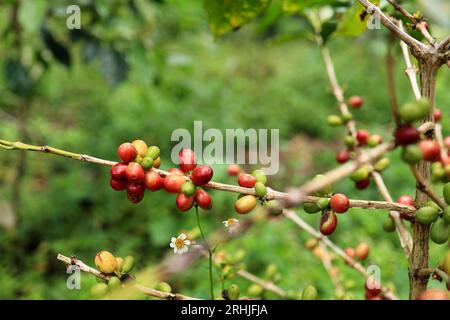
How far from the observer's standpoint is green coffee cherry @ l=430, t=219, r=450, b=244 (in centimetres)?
63

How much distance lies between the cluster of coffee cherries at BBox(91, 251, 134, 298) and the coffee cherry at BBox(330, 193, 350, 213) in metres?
0.32

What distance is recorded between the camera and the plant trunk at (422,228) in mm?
677

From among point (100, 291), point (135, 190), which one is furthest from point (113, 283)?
point (135, 190)

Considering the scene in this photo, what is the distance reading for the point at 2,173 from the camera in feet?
10.2

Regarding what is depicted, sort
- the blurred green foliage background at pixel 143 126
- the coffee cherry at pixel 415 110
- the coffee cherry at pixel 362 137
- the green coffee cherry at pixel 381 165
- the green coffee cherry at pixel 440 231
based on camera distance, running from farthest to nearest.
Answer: the blurred green foliage background at pixel 143 126
the coffee cherry at pixel 362 137
the green coffee cherry at pixel 381 165
the green coffee cherry at pixel 440 231
the coffee cherry at pixel 415 110

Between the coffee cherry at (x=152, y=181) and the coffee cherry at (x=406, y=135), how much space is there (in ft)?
1.16

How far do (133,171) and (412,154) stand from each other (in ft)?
1.26

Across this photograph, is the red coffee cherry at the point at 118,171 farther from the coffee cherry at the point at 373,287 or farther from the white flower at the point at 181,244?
the coffee cherry at the point at 373,287

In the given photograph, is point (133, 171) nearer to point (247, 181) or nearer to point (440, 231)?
point (247, 181)

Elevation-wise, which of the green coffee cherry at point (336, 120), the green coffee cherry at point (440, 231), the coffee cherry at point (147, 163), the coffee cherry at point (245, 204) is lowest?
the green coffee cherry at point (440, 231)

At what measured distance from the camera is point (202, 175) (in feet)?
2.15

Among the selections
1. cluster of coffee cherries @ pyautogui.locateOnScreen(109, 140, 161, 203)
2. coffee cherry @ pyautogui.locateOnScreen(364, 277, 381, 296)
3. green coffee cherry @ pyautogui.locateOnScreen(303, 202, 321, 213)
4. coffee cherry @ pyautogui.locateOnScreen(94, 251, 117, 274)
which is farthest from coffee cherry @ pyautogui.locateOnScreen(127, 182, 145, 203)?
coffee cherry @ pyautogui.locateOnScreen(364, 277, 381, 296)

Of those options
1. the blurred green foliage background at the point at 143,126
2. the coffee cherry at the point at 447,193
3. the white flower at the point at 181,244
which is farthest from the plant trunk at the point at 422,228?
the blurred green foliage background at the point at 143,126

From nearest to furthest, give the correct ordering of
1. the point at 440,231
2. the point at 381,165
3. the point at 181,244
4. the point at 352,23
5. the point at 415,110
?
the point at 415,110 < the point at 440,231 < the point at 181,244 < the point at 381,165 < the point at 352,23
